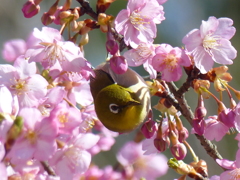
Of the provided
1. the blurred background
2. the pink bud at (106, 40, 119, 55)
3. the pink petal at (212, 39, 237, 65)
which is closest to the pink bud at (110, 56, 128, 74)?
the pink bud at (106, 40, 119, 55)

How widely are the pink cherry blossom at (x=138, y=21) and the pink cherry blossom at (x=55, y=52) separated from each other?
0.19 metres

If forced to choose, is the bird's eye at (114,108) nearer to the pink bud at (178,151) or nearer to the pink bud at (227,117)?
the pink bud at (178,151)

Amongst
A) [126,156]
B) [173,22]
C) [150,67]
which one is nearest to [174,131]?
[150,67]

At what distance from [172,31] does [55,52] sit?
21.4 ft

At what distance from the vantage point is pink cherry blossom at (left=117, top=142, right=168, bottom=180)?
3197 mm

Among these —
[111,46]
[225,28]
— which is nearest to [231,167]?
[225,28]

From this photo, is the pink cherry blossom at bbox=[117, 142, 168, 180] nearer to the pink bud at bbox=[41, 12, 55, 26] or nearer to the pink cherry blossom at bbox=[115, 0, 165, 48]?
the pink cherry blossom at bbox=[115, 0, 165, 48]

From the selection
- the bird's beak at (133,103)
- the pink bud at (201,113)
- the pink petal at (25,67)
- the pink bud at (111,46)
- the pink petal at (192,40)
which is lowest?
the bird's beak at (133,103)

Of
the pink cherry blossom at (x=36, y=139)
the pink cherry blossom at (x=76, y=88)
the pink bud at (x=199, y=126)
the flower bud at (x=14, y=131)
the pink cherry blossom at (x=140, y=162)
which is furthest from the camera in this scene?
the pink cherry blossom at (x=140, y=162)

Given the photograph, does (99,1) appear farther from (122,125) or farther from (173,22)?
(173,22)

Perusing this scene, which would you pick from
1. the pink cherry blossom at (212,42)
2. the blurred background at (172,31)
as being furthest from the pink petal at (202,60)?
the blurred background at (172,31)

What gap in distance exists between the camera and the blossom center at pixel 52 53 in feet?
5.36

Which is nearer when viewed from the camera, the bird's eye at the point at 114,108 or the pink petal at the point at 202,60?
the pink petal at the point at 202,60

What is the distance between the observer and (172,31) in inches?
314
